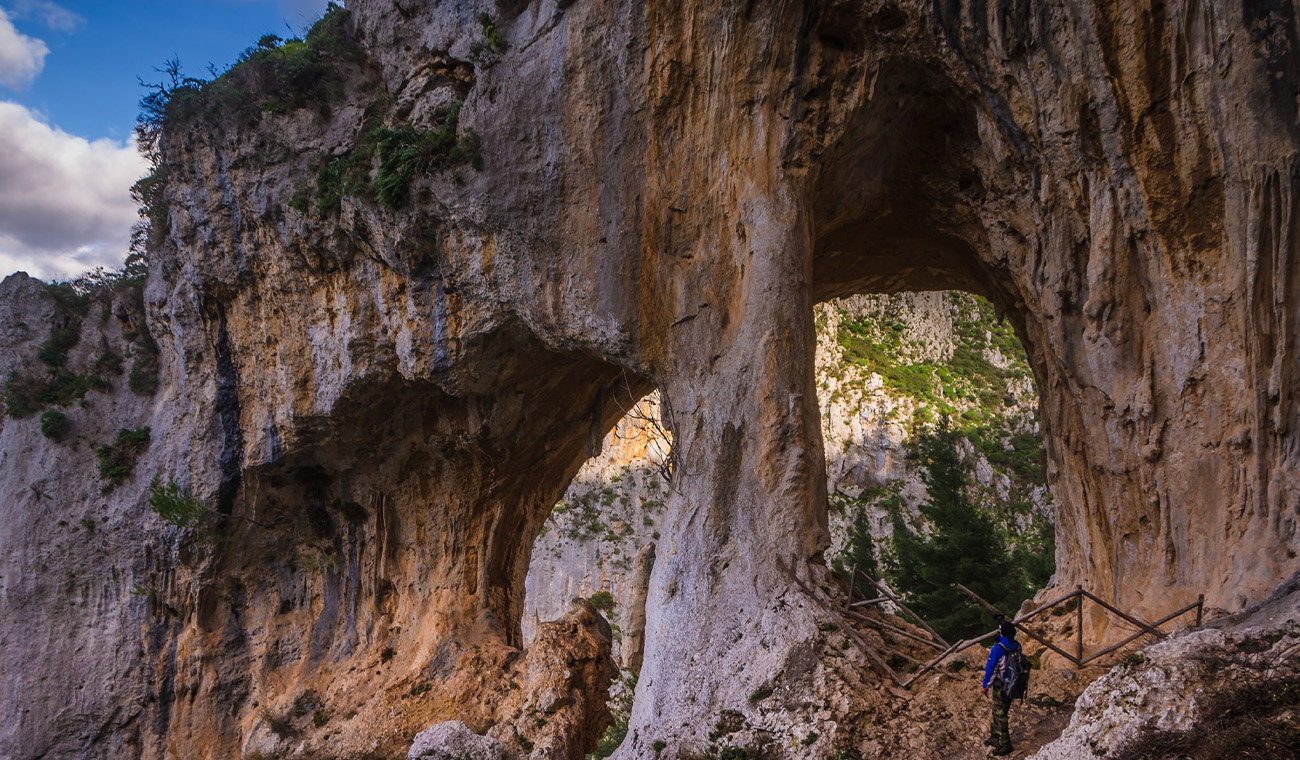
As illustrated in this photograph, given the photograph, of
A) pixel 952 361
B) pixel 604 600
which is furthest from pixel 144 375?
pixel 952 361

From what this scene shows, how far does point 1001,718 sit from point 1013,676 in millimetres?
364

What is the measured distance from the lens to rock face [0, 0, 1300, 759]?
7203 millimetres

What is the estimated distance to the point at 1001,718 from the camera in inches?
233

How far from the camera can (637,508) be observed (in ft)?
121

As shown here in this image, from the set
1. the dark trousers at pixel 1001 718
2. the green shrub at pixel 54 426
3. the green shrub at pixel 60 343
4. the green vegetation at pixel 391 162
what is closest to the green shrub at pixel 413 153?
the green vegetation at pixel 391 162

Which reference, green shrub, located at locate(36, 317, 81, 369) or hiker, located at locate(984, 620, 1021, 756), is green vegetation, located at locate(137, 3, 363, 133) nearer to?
green shrub, located at locate(36, 317, 81, 369)

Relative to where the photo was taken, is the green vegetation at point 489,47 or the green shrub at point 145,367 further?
the green shrub at point 145,367

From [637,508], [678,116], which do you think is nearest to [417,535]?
[678,116]

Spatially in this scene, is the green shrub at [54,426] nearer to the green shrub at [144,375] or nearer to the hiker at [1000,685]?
the green shrub at [144,375]

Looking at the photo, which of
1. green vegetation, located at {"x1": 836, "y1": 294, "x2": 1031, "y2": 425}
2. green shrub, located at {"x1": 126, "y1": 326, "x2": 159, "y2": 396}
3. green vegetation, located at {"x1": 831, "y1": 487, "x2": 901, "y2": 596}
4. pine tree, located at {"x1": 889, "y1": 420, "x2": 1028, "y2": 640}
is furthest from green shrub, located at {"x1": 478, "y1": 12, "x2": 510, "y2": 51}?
green vegetation, located at {"x1": 836, "y1": 294, "x2": 1031, "y2": 425}

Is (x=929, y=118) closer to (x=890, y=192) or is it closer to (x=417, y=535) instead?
(x=890, y=192)

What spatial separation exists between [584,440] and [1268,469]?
10246 mm

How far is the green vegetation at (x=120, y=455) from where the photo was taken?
46.9ft

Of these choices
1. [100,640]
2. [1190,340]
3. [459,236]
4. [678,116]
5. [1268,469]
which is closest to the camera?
[1268,469]
